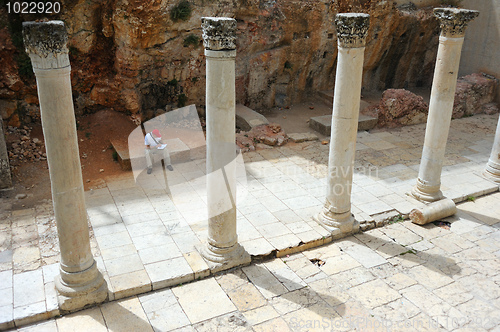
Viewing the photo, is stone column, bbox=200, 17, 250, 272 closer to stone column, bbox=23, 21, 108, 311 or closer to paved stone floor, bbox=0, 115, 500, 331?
paved stone floor, bbox=0, 115, 500, 331

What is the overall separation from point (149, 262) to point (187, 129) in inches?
256

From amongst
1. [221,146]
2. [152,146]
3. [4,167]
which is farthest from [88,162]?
[221,146]

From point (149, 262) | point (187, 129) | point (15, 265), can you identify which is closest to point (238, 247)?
point (149, 262)

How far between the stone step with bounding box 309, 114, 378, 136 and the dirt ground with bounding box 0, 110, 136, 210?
5.48 metres

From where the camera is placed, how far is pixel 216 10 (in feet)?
41.5

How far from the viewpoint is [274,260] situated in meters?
7.51

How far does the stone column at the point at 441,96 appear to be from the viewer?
812cm

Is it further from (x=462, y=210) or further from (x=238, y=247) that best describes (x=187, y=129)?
(x=462, y=210)

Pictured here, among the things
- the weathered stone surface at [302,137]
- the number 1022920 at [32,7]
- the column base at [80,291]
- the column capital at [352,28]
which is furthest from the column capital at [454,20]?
the number 1022920 at [32,7]

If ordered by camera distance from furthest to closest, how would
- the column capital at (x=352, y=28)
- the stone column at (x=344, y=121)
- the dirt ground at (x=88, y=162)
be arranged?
the dirt ground at (x=88, y=162)
the stone column at (x=344, y=121)
the column capital at (x=352, y=28)

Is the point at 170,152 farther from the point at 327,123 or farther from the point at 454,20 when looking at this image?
the point at 454,20

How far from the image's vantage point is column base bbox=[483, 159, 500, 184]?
10484mm

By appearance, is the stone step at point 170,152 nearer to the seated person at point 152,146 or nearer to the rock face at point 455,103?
the seated person at point 152,146

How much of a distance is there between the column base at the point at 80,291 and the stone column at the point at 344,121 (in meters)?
4.10
